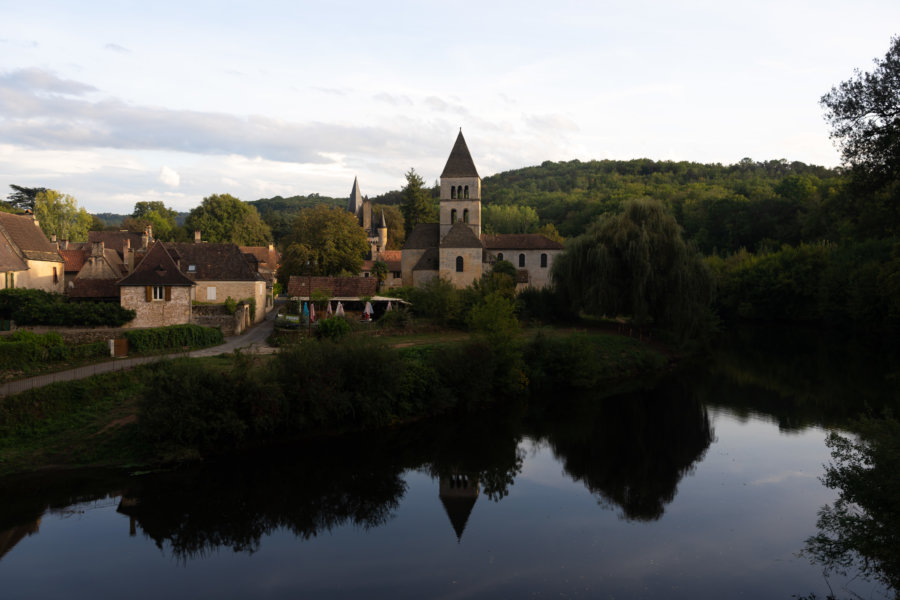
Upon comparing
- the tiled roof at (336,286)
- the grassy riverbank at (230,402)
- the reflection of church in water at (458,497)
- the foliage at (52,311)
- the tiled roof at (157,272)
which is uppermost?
the tiled roof at (157,272)

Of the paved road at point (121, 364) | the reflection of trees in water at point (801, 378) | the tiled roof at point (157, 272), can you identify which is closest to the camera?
the paved road at point (121, 364)

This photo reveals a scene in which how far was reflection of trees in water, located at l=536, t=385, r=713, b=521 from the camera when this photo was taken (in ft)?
55.1

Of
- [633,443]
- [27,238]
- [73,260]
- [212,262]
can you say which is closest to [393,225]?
[73,260]

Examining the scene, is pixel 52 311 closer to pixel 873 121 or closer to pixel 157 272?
pixel 157 272

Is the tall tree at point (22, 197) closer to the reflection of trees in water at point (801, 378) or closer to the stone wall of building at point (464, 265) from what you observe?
the stone wall of building at point (464, 265)

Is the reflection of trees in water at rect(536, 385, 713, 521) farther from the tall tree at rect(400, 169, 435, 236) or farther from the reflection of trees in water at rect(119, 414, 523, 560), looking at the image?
the tall tree at rect(400, 169, 435, 236)

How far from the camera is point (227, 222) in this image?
69.2 meters

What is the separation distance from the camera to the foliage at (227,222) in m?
67.2

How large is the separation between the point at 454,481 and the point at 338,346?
588 centimetres

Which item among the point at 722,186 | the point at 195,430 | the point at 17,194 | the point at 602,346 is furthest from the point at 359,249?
the point at 722,186

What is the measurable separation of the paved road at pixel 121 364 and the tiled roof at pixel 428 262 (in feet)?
46.1

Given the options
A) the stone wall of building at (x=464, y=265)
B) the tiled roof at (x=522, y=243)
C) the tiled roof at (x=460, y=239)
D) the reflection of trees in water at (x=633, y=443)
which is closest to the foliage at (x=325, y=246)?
the stone wall of building at (x=464, y=265)

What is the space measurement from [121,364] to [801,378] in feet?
94.9

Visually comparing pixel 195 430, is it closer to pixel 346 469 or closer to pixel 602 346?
pixel 346 469
